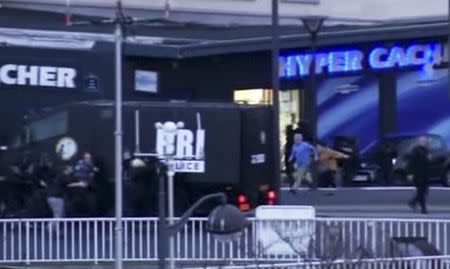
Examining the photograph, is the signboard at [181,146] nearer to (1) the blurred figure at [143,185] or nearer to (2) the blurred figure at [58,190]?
(1) the blurred figure at [143,185]

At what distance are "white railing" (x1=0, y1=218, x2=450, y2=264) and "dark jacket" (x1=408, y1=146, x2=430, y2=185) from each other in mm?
8571

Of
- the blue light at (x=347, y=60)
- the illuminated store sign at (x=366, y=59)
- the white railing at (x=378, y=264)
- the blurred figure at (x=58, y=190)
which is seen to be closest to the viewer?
the white railing at (x=378, y=264)

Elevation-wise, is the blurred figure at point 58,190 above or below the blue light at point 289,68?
below

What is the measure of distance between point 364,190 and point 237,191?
7178 mm

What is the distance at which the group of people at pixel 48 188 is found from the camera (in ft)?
92.4

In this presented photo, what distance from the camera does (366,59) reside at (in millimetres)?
42875

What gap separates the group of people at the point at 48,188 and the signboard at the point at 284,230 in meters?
6.53

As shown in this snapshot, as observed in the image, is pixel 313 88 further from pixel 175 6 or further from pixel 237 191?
pixel 237 191

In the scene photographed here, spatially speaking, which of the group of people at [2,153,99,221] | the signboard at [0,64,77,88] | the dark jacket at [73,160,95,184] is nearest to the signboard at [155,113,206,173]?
the dark jacket at [73,160,95,184]

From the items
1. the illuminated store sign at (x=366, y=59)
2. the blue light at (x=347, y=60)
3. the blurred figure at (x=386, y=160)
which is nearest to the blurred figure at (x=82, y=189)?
the blurred figure at (x=386, y=160)

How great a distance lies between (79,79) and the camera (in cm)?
3219

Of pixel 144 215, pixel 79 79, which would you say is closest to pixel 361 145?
pixel 79 79

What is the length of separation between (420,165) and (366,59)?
1237cm

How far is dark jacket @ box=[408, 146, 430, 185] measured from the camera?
100ft
